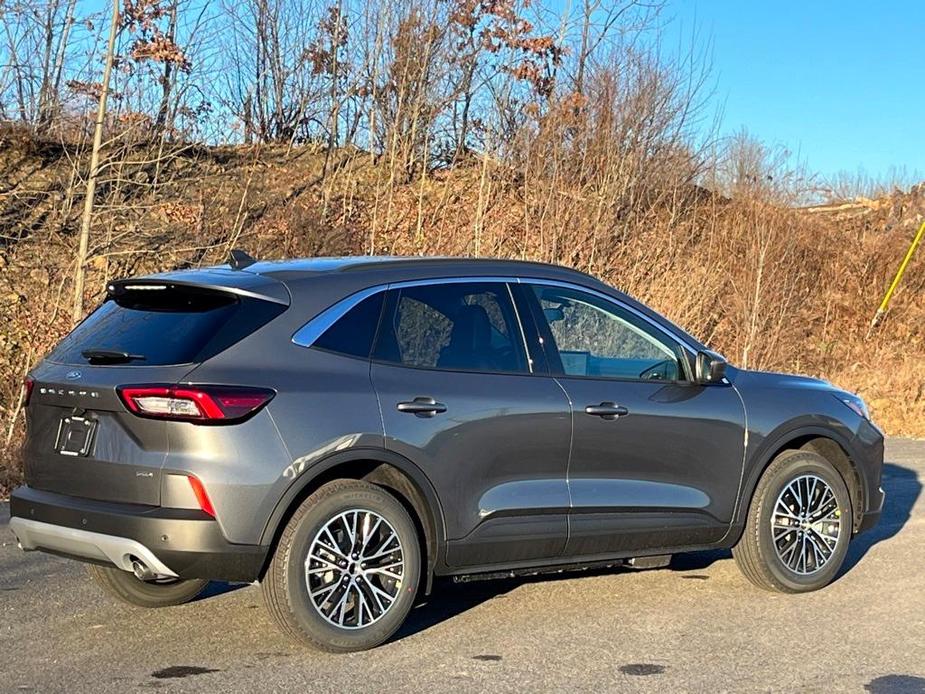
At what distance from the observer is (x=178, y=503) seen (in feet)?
16.5

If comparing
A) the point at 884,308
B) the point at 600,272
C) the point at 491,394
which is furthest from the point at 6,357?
the point at 884,308

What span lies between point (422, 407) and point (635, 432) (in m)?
1.30

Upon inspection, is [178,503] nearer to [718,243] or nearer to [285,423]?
[285,423]

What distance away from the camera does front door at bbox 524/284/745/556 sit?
20.2 ft

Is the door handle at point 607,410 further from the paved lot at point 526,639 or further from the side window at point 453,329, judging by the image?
the paved lot at point 526,639

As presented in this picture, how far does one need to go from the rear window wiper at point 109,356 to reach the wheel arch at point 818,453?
340cm

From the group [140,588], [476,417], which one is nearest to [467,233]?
[140,588]

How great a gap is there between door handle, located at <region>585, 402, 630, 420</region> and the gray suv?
0.01 metres

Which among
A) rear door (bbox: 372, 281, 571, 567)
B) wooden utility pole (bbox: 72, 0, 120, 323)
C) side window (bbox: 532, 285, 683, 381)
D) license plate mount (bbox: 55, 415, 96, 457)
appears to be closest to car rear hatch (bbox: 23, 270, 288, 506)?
license plate mount (bbox: 55, 415, 96, 457)

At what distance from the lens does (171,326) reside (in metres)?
5.42

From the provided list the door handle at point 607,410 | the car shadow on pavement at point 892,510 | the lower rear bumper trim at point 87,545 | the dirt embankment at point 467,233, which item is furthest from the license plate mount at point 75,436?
the dirt embankment at point 467,233

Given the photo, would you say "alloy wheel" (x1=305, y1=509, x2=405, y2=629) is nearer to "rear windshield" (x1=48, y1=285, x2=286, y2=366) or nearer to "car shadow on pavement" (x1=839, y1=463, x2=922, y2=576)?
"rear windshield" (x1=48, y1=285, x2=286, y2=366)

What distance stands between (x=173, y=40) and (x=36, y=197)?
18.8ft

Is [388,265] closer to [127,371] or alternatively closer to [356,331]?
[356,331]
